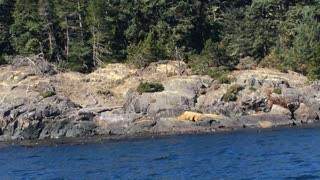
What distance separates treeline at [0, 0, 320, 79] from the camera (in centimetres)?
7725

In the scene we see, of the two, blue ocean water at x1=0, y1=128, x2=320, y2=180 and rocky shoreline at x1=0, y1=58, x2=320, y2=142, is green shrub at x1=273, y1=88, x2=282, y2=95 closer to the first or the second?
rocky shoreline at x1=0, y1=58, x2=320, y2=142

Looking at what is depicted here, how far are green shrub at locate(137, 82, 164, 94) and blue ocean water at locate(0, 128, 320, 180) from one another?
499 inches

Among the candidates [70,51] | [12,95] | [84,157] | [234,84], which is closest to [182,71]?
[234,84]

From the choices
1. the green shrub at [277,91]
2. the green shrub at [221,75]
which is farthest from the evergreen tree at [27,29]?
the green shrub at [277,91]

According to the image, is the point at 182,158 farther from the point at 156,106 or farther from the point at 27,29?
the point at 27,29

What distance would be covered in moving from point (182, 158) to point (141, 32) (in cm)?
4389

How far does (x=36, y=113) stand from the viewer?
63.6 metres

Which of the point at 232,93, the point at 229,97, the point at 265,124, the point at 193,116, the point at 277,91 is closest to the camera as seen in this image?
the point at 265,124

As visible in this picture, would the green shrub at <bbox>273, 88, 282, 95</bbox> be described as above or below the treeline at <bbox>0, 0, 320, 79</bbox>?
below

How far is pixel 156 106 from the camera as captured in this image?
6438 centimetres

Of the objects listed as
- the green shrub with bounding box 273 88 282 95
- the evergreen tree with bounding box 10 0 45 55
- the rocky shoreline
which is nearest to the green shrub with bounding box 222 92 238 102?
the rocky shoreline

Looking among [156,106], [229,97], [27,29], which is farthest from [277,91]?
[27,29]

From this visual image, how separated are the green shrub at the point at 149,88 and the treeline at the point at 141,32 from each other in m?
8.45

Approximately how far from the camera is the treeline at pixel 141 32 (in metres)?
77.2
